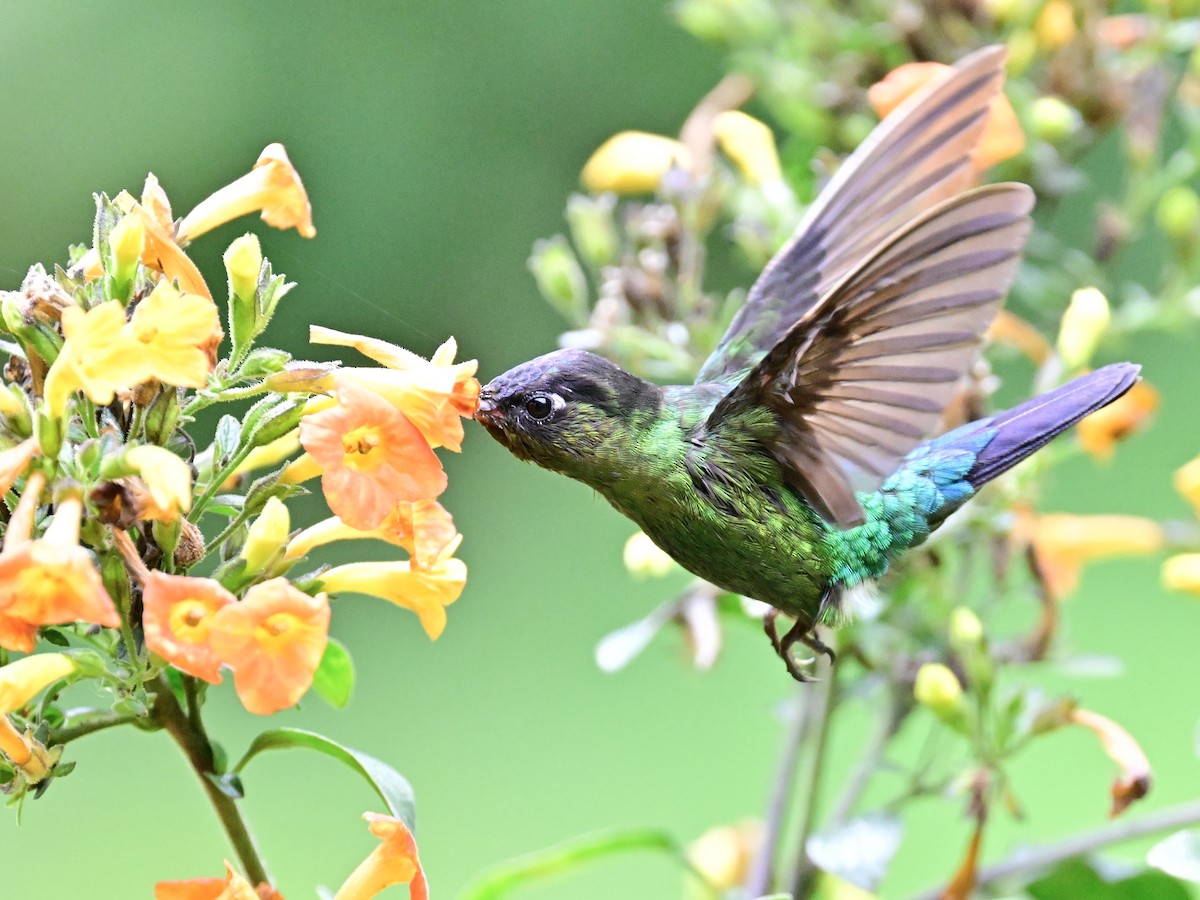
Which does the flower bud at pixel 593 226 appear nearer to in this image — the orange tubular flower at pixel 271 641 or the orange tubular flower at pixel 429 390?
the orange tubular flower at pixel 429 390

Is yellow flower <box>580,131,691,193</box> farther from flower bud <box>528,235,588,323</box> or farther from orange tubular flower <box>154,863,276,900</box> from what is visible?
orange tubular flower <box>154,863,276,900</box>

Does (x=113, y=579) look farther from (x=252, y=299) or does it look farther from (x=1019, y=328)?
(x=1019, y=328)

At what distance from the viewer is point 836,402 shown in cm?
106

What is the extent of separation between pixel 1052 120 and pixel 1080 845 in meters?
0.69

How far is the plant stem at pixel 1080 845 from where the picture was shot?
1.18 metres

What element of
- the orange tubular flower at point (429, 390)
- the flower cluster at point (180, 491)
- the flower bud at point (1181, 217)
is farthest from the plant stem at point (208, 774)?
the flower bud at point (1181, 217)

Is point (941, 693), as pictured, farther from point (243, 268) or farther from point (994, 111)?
point (243, 268)

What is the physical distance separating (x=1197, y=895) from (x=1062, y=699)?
25cm

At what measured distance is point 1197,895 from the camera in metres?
1.31

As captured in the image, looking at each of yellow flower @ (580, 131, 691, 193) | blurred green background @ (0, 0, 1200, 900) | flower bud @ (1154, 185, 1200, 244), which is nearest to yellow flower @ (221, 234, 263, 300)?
yellow flower @ (580, 131, 691, 193)

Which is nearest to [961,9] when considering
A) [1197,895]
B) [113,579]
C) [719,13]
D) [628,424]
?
[719,13]

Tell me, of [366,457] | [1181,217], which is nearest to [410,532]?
[366,457]

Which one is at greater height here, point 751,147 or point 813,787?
point 751,147

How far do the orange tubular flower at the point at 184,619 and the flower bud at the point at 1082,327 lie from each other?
88 cm
